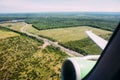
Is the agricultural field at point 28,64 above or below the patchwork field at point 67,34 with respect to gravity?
above

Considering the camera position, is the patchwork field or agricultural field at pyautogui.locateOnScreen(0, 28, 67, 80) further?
the patchwork field

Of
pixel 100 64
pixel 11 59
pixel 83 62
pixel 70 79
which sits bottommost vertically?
pixel 11 59

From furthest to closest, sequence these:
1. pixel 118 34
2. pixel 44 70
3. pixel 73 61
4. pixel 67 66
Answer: pixel 44 70 < pixel 67 66 < pixel 73 61 < pixel 118 34

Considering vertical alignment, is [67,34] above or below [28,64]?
below

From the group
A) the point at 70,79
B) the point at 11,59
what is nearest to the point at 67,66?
the point at 70,79

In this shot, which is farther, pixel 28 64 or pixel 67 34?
pixel 67 34

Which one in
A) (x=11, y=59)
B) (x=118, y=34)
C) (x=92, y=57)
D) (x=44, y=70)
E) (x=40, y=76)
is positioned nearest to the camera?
(x=118, y=34)

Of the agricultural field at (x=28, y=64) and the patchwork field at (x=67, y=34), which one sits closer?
the agricultural field at (x=28, y=64)

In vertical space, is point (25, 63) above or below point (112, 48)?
below

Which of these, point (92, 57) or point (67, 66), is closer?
point (67, 66)

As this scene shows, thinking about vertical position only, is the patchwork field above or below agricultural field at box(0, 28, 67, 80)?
below

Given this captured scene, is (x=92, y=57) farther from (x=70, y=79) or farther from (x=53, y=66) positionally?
(x=53, y=66)
